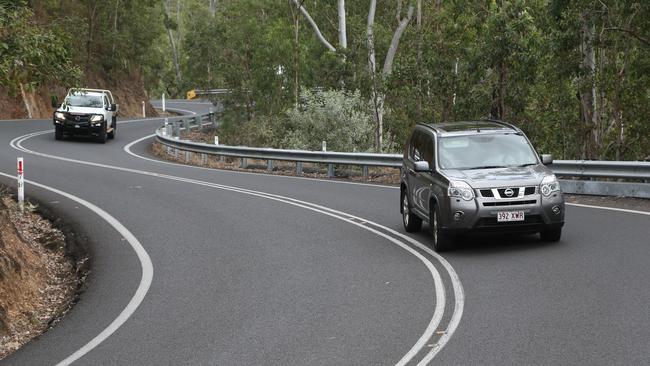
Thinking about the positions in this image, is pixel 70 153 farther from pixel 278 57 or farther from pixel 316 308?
pixel 316 308

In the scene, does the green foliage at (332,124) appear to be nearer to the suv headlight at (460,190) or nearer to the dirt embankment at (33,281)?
the dirt embankment at (33,281)

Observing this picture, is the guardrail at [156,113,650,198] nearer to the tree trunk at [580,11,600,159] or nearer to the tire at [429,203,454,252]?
the tree trunk at [580,11,600,159]

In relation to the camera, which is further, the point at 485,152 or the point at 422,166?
the point at 485,152

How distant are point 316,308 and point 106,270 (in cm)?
376

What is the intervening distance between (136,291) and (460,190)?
4.34 meters

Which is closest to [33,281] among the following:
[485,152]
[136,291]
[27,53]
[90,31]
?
[136,291]

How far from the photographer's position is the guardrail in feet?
54.5

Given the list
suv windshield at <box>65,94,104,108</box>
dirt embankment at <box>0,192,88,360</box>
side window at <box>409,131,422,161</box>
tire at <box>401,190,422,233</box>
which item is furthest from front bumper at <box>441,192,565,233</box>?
suv windshield at <box>65,94,104,108</box>

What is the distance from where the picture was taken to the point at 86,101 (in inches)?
1446

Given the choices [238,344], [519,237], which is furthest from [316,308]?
[519,237]

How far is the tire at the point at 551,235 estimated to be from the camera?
39.8ft

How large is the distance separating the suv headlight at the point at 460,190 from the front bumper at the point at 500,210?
0.06 meters

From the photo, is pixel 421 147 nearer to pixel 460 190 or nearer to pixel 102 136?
pixel 460 190

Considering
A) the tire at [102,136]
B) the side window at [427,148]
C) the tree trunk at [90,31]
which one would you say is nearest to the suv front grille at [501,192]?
the side window at [427,148]
